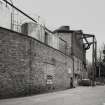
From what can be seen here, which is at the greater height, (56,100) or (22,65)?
(22,65)

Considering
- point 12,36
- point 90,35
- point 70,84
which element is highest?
point 90,35

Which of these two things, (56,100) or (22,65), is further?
(22,65)

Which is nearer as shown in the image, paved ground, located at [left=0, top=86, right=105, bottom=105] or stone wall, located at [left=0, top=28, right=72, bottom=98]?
paved ground, located at [left=0, top=86, right=105, bottom=105]

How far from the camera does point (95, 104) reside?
10.8 meters

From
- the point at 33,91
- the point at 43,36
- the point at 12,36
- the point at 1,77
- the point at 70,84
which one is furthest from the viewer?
the point at 70,84

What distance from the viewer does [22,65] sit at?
610 inches

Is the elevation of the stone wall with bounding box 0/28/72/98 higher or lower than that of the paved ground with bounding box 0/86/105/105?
higher

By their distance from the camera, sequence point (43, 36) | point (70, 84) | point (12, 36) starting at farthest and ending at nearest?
point (70, 84), point (43, 36), point (12, 36)

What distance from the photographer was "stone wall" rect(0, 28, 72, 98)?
45.7 ft

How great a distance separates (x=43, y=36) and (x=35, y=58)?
4179mm

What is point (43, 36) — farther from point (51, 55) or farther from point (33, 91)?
point (33, 91)

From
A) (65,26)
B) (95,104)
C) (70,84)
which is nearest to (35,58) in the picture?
(95,104)

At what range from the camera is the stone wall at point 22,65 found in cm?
1392

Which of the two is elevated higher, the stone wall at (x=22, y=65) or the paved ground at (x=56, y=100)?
the stone wall at (x=22, y=65)
